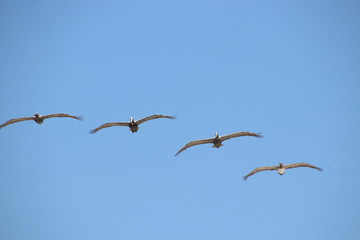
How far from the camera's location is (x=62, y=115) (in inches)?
1575

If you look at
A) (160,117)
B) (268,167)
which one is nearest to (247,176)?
(268,167)

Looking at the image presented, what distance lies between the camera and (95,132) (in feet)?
125

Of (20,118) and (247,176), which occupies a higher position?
(20,118)

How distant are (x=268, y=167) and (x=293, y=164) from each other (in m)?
2.12

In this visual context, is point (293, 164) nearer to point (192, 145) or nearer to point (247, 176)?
point (247, 176)

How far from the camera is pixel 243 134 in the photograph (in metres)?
38.8

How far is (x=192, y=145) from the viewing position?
132ft

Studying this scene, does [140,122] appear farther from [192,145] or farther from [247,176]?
[247,176]

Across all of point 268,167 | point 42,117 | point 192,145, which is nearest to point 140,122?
point 192,145

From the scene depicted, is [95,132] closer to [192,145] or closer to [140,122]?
[140,122]

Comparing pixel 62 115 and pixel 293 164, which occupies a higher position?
pixel 62 115

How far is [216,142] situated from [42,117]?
14803 millimetres

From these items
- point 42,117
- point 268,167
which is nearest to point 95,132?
point 42,117

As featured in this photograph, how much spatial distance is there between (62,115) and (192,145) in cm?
1139
